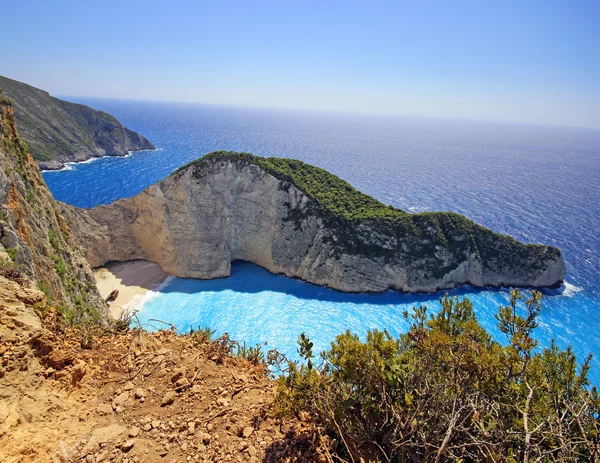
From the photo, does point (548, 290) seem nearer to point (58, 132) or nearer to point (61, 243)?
Answer: point (61, 243)

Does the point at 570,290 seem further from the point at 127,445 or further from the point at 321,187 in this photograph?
the point at 127,445

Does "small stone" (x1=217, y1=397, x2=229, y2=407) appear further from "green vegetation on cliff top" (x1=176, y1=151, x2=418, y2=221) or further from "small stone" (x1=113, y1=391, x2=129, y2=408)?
"green vegetation on cliff top" (x1=176, y1=151, x2=418, y2=221)

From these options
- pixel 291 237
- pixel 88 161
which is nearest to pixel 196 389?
pixel 291 237

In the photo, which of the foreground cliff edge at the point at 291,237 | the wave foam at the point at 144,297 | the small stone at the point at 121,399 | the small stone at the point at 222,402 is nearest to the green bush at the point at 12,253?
the small stone at the point at 121,399

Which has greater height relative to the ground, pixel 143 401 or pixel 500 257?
pixel 143 401

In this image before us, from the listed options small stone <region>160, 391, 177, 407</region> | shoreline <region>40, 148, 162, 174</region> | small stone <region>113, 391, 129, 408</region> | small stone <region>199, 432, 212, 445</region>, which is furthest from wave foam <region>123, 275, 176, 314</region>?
shoreline <region>40, 148, 162, 174</region>

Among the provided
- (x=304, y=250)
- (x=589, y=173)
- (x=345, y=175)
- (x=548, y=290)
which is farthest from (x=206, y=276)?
(x=589, y=173)

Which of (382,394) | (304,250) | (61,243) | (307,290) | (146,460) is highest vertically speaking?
(382,394)
